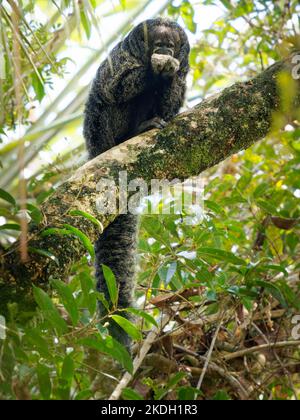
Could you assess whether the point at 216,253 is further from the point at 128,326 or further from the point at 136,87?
the point at 136,87

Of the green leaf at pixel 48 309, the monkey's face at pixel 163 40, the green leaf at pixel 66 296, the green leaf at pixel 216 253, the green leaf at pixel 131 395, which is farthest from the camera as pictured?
the monkey's face at pixel 163 40

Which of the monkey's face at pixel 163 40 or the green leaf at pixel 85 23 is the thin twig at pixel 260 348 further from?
the monkey's face at pixel 163 40

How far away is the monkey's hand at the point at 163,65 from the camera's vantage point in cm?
367

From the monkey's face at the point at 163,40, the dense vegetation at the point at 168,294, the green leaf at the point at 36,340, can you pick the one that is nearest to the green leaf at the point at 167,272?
the dense vegetation at the point at 168,294

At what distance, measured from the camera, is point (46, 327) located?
2186 millimetres

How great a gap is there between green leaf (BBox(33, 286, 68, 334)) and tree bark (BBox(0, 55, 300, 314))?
0.17m

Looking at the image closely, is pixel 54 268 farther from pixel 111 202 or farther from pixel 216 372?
pixel 216 372

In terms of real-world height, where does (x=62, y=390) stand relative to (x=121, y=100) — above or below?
below

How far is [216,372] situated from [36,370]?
1425mm

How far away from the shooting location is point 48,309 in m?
2.07

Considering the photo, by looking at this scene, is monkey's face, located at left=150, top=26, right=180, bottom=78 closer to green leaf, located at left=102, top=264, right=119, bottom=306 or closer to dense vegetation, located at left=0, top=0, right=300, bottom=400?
Answer: dense vegetation, located at left=0, top=0, right=300, bottom=400

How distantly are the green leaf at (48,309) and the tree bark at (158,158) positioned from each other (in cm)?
17

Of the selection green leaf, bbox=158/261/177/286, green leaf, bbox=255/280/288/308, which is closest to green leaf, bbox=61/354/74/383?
green leaf, bbox=158/261/177/286
